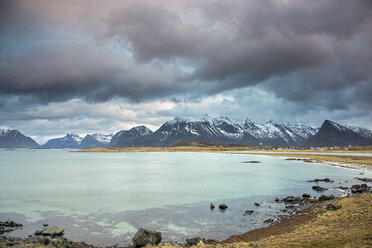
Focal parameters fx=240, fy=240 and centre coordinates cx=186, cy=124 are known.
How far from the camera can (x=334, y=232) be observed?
24.3 metres

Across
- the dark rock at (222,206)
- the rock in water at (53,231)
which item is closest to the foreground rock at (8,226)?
the rock in water at (53,231)

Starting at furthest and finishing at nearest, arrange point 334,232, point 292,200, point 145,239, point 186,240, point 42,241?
point 292,200, point 186,240, point 42,241, point 145,239, point 334,232

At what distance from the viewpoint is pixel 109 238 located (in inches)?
1180

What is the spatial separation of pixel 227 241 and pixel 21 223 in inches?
1208

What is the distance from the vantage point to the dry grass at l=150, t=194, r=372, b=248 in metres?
20.3

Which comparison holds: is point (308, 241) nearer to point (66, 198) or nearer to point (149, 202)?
point (149, 202)

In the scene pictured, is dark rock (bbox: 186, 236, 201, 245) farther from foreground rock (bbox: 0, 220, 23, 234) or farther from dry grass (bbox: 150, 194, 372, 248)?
foreground rock (bbox: 0, 220, 23, 234)

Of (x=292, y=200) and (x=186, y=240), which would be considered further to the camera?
(x=292, y=200)

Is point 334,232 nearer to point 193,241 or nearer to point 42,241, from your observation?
point 193,241

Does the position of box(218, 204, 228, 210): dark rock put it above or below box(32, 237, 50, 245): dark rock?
below

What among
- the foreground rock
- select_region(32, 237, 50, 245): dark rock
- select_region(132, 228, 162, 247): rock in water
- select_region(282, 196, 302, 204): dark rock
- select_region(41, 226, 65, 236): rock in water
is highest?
select_region(132, 228, 162, 247): rock in water

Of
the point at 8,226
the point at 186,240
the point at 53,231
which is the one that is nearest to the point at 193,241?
the point at 186,240

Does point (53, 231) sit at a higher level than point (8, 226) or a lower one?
higher

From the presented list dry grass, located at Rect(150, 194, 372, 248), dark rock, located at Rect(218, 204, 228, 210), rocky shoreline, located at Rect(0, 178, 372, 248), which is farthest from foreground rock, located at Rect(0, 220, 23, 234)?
dark rock, located at Rect(218, 204, 228, 210)
